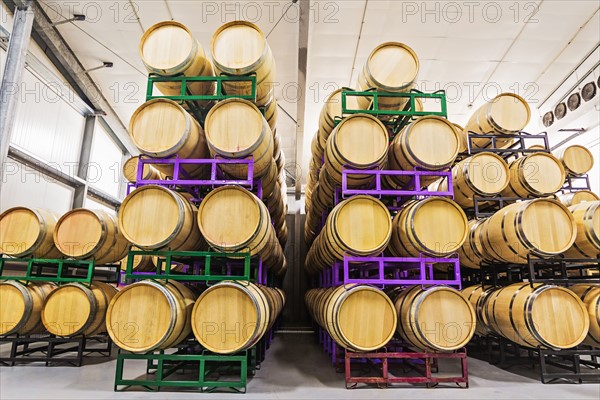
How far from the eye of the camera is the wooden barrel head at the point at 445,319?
3.63 m

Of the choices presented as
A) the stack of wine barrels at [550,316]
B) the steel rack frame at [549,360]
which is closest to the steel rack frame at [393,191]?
the stack of wine barrels at [550,316]

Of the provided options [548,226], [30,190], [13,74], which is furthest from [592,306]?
[30,190]

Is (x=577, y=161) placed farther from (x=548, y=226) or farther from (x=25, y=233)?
(x=25, y=233)

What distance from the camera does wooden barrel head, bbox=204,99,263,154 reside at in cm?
400

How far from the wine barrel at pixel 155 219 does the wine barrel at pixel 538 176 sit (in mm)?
4662

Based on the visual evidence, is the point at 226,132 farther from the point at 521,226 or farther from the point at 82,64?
the point at 82,64

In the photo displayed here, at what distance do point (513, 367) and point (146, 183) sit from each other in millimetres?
5050

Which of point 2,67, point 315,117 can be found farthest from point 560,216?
point 2,67

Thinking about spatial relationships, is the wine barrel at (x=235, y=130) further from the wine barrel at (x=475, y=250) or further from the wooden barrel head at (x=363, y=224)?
the wine barrel at (x=475, y=250)

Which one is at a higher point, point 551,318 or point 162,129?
point 162,129

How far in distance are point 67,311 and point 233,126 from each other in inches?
125

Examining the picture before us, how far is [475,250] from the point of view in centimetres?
504

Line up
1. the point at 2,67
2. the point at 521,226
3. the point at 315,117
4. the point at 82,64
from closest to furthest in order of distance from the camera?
1. the point at 521,226
2. the point at 2,67
3. the point at 82,64
4. the point at 315,117

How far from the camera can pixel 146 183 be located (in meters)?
4.08
